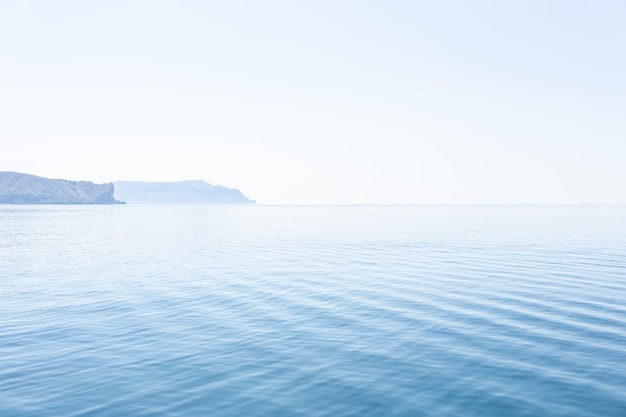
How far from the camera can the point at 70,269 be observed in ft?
128

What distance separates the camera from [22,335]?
19.3m

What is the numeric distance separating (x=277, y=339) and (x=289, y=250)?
37734 millimetres

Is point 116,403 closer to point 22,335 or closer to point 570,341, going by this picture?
point 22,335

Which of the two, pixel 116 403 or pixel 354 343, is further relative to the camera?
pixel 354 343

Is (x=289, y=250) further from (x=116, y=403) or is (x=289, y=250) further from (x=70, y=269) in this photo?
(x=116, y=403)

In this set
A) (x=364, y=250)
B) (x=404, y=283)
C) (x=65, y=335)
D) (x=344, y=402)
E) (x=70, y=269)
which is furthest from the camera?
(x=364, y=250)

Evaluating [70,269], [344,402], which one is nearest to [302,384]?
[344,402]

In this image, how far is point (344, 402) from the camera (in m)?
12.3

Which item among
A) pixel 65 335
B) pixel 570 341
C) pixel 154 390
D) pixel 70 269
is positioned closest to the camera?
pixel 154 390

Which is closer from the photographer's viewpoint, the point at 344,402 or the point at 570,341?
the point at 344,402

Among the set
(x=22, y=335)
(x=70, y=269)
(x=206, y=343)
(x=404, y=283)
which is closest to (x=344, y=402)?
(x=206, y=343)

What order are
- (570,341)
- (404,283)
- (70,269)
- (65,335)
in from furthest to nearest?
(70,269)
(404,283)
(65,335)
(570,341)

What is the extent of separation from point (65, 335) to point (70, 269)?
22532 mm

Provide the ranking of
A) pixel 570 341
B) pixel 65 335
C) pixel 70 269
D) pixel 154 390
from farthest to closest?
pixel 70 269
pixel 65 335
pixel 570 341
pixel 154 390
